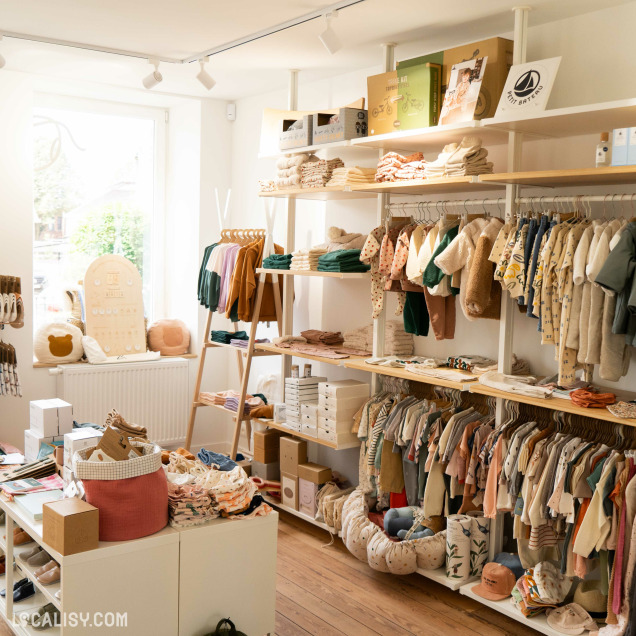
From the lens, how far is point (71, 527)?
2654 mm

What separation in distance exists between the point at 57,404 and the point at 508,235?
2.37 meters

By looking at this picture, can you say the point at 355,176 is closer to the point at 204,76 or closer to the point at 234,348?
the point at 204,76

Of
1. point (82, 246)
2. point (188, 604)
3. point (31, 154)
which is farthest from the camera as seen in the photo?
point (82, 246)

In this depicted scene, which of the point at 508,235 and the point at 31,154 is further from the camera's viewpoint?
the point at 31,154

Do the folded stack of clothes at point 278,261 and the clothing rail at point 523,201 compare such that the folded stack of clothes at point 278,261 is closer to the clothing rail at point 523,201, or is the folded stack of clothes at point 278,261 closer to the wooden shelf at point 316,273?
the wooden shelf at point 316,273

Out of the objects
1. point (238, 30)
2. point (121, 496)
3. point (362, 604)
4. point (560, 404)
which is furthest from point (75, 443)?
point (238, 30)

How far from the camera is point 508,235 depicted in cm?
357

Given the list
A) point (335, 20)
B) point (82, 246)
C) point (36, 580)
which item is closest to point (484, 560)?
point (36, 580)

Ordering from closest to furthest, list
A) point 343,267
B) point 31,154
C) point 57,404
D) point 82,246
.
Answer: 1. point 57,404
2. point 343,267
3. point 31,154
4. point 82,246

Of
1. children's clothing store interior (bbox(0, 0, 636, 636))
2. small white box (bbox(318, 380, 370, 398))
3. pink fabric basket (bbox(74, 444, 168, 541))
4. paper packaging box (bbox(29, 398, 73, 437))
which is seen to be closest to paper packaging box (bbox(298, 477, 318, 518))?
children's clothing store interior (bbox(0, 0, 636, 636))

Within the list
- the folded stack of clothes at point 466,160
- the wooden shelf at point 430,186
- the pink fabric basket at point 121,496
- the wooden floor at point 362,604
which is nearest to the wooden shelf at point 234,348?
the wooden floor at point 362,604

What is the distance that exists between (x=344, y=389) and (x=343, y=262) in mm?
747

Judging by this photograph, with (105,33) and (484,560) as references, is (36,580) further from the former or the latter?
(105,33)

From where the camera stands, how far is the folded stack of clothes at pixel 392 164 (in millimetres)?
4109
